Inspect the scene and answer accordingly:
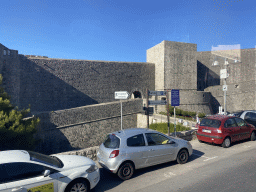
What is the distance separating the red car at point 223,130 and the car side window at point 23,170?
6.79 m

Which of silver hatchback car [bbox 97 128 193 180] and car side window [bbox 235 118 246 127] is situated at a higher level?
car side window [bbox 235 118 246 127]

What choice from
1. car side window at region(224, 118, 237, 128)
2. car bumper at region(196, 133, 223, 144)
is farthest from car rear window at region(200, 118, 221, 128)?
car bumper at region(196, 133, 223, 144)

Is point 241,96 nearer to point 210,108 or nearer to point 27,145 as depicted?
point 210,108

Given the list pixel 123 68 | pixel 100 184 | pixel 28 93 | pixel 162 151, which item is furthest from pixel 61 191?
pixel 123 68

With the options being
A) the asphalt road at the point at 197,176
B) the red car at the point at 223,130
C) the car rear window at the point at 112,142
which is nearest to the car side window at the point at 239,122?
the red car at the point at 223,130

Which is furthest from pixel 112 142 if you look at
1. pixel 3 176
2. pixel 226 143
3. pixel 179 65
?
pixel 179 65

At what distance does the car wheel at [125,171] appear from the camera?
4680mm

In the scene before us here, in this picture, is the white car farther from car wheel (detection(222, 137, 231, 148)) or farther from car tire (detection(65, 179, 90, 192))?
car wheel (detection(222, 137, 231, 148))

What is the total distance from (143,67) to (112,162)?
21.7 meters

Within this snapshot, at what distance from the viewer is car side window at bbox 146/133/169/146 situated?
534 cm

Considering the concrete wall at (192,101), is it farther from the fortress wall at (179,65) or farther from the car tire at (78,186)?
the car tire at (78,186)

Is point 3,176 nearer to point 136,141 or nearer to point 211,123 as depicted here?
point 136,141

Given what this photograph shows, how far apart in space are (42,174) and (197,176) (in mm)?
4009

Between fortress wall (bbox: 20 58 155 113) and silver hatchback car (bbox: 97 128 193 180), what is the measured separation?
16.6 m
